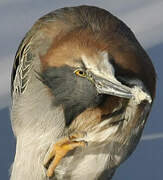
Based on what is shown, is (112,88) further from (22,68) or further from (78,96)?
(22,68)

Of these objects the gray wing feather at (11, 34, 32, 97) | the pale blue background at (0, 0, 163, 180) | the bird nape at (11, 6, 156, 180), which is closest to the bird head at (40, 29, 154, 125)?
the bird nape at (11, 6, 156, 180)

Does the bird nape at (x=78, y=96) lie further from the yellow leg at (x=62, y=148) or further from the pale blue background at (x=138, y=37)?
the pale blue background at (x=138, y=37)

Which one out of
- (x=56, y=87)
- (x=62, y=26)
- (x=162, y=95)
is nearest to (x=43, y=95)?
(x=56, y=87)

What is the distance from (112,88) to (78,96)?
Answer: 14 centimetres

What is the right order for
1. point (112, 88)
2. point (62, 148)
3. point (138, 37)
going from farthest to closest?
1. point (138, 37)
2. point (62, 148)
3. point (112, 88)

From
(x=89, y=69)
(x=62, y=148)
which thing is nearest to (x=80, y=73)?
(x=89, y=69)

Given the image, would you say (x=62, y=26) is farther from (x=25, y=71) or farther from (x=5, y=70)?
(x=5, y=70)

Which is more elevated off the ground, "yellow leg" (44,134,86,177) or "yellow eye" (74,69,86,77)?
"yellow eye" (74,69,86,77)

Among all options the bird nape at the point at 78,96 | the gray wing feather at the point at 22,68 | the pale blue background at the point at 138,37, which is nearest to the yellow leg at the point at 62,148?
the bird nape at the point at 78,96

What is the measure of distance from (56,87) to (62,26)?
203 millimetres

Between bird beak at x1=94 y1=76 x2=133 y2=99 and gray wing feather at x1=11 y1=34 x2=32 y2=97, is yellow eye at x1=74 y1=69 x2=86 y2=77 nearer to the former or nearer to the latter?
bird beak at x1=94 y1=76 x2=133 y2=99

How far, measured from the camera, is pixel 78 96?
166 centimetres

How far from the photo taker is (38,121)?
1771mm

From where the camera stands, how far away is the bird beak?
152cm
